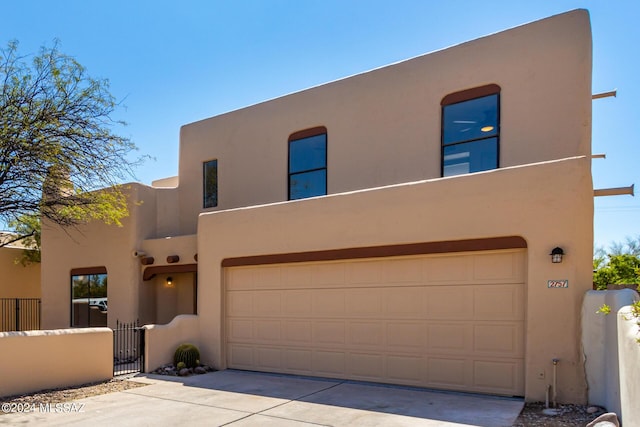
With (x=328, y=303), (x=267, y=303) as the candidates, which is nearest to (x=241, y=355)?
(x=267, y=303)

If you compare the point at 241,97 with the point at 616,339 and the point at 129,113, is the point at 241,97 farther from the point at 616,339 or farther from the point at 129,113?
the point at 616,339

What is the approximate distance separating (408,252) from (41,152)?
8239 mm

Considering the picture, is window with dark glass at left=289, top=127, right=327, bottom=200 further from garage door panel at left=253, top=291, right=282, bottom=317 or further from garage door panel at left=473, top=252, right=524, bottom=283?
garage door panel at left=473, top=252, right=524, bottom=283

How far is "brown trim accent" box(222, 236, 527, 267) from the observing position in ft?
26.2

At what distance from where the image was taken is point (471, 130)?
1040 centimetres

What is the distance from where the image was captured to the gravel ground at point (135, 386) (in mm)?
6402

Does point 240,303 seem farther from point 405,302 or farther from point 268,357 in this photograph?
point 405,302

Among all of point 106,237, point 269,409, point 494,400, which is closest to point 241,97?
point 106,237

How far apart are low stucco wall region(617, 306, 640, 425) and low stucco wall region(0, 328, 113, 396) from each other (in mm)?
9404

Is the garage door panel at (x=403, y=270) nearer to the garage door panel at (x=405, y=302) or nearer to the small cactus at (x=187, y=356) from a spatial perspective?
the garage door panel at (x=405, y=302)

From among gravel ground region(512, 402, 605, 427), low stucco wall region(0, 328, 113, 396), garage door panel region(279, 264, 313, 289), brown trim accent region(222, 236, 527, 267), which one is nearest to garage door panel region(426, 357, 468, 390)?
gravel ground region(512, 402, 605, 427)

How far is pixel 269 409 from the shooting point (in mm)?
7531

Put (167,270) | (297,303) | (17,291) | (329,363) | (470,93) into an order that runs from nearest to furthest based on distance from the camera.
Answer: (329,363)
(297,303)
(470,93)
(167,270)
(17,291)

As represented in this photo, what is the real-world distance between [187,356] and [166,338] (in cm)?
68
